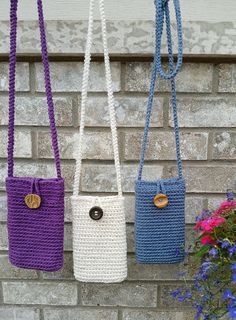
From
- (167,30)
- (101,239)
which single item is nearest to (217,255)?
(101,239)

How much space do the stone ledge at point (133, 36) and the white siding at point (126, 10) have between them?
0.10 meters

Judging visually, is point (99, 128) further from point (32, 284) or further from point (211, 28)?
point (32, 284)

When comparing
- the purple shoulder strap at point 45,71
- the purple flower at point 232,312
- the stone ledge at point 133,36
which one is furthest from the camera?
the stone ledge at point 133,36

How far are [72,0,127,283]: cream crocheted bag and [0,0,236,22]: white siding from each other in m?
0.33

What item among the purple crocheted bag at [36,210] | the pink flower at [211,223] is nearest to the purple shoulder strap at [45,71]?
the purple crocheted bag at [36,210]

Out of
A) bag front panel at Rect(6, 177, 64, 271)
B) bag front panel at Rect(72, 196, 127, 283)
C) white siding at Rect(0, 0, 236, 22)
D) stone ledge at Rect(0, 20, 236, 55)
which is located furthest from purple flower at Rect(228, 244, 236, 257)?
white siding at Rect(0, 0, 236, 22)

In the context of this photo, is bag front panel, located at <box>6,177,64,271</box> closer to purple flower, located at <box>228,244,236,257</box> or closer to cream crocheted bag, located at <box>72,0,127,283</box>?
cream crocheted bag, located at <box>72,0,127,283</box>

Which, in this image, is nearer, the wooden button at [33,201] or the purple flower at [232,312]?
the purple flower at [232,312]

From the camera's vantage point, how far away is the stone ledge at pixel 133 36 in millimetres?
1293

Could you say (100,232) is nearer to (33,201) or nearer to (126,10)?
(33,201)

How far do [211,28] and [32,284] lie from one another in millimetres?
1088

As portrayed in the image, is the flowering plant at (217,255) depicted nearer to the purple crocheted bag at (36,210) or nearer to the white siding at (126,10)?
the purple crocheted bag at (36,210)

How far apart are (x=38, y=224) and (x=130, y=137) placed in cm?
43

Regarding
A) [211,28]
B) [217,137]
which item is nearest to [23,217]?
[217,137]
